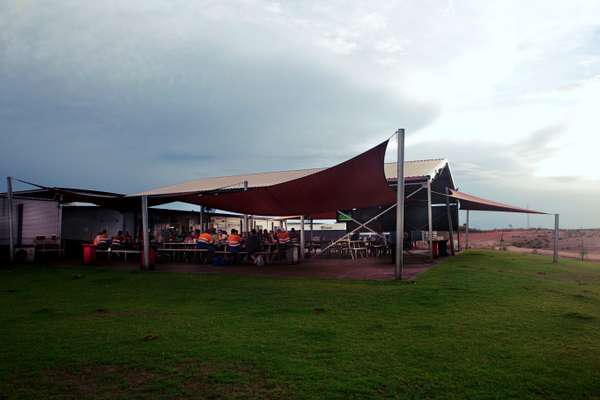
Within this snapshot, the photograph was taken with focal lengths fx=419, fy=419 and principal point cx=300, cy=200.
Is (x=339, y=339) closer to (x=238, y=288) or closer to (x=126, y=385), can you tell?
(x=126, y=385)

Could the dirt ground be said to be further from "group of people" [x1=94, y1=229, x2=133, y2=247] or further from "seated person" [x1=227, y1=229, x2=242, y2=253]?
"group of people" [x1=94, y1=229, x2=133, y2=247]

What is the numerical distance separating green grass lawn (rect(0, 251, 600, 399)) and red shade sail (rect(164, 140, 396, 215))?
2.11m

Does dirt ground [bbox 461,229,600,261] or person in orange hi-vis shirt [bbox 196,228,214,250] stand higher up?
person in orange hi-vis shirt [bbox 196,228,214,250]

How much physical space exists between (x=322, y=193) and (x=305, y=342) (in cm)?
557

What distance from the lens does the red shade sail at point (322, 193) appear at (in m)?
7.38

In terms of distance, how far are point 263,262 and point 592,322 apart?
7845mm

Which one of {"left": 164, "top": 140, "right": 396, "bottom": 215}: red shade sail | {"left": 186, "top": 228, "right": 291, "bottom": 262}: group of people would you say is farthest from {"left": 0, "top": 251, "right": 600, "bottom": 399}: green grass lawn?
{"left": 186, "top": 228, "right": 291, "bottom": 262}: group of people

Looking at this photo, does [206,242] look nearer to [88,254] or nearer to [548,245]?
[88,254]

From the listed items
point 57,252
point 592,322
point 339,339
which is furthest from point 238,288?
point 57,252

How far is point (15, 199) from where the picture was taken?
13.4 meters

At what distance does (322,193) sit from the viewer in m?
8.96

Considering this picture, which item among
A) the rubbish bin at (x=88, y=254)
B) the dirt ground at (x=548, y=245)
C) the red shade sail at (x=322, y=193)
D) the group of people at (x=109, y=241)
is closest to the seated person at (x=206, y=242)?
the red shade sail at (x=322, y=193)

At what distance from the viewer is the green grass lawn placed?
2.63 metres

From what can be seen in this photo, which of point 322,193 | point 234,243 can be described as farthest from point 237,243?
point 322,193
